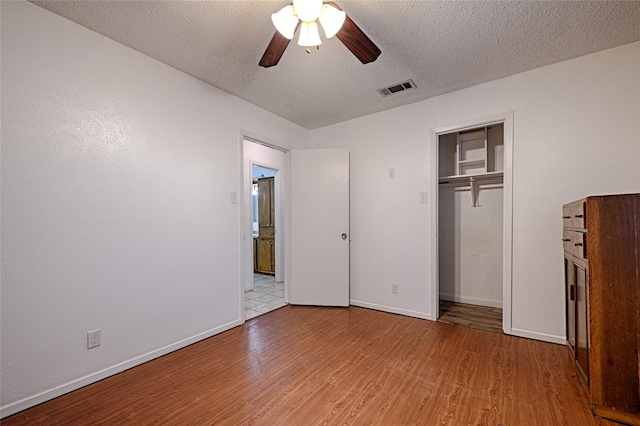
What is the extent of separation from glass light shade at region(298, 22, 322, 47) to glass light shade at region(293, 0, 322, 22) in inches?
2.9

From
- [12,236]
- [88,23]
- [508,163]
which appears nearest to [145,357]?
[12,236]

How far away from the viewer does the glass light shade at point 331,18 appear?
5.12 ft

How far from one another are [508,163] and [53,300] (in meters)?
3.82

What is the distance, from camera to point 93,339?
201cm

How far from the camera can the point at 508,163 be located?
8.98ft

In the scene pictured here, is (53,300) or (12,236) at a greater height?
(12,236)

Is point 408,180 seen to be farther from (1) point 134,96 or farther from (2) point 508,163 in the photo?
(1) point 134,96

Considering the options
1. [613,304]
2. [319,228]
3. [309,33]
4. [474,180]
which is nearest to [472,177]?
[474,180]

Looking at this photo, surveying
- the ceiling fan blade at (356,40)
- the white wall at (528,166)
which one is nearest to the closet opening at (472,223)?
the white wall at (528,166)

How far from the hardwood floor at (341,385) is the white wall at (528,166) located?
60 centimetres

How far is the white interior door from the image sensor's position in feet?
12.1

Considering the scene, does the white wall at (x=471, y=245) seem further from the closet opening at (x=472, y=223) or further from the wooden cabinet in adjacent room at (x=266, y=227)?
the wooden cabinet in adjacent room at (x=266, y=227)

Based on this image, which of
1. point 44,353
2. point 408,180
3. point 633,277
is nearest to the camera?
point 633,277

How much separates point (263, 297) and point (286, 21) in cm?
354
